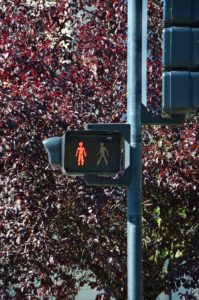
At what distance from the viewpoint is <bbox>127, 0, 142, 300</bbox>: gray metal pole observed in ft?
21.9

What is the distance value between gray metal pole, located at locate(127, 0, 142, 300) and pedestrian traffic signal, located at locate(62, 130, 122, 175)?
142 millimetres

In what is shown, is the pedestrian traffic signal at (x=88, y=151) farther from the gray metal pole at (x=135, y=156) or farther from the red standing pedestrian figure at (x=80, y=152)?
the gray metal pole at (x=135, y=156)

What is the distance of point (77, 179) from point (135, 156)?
1596mm

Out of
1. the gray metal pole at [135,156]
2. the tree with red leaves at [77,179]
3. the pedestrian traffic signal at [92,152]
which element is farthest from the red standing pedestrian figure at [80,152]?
the tree with red leaves at [77,179]

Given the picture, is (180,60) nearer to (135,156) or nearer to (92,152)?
(135,156)

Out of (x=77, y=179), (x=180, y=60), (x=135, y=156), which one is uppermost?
(x=180, y=60)

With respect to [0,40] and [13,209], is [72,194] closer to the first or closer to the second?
[13,209]

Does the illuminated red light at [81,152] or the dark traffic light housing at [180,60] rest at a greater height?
the dark traffic light housing at [180,60]

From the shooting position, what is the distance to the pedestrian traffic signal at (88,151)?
6.67 m

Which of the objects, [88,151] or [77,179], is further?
[77,179]

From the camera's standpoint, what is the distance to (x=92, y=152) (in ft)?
22.0

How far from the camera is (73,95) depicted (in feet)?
28.4

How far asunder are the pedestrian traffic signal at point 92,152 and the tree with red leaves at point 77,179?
1418mm

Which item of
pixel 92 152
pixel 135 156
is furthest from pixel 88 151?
pixel 135 156
